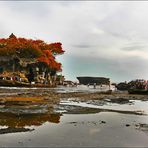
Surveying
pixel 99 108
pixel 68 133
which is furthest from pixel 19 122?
pixel 99 108

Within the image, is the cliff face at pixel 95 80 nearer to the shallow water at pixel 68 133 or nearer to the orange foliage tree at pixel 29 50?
the orange foliage tree at pixel 29 50

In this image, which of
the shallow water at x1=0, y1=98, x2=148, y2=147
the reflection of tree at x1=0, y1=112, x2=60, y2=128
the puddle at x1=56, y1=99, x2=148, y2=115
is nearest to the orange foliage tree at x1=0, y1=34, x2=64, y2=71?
the puddle at x1=56, y1=99, x2=148, y2=115

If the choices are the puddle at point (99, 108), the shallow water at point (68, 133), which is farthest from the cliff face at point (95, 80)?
the shallow water at point (68, 133)

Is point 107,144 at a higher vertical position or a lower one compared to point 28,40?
lower

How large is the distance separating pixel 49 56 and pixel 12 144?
88.6 metres

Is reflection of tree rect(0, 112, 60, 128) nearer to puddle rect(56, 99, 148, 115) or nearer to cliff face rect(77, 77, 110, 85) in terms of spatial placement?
puddle rect(56, 99, 148, 115)

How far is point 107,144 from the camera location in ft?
40.9

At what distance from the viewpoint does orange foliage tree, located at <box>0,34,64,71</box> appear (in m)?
92.6

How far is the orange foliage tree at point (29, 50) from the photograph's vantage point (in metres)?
92.6

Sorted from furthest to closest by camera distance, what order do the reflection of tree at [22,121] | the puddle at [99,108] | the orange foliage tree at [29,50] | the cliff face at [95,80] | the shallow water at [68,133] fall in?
the cliff face at [95,80] → the orange foliage tree at [29,50] → the puddle at [99,108] → the reflection of tree at [22,121] → the shallow water at [68,133]

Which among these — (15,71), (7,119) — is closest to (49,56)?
(15,71)

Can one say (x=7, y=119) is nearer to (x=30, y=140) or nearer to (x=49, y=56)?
(x=30, y=140)

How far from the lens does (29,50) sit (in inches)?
3718

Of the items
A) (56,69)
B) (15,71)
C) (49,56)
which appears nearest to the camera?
(15,71)
